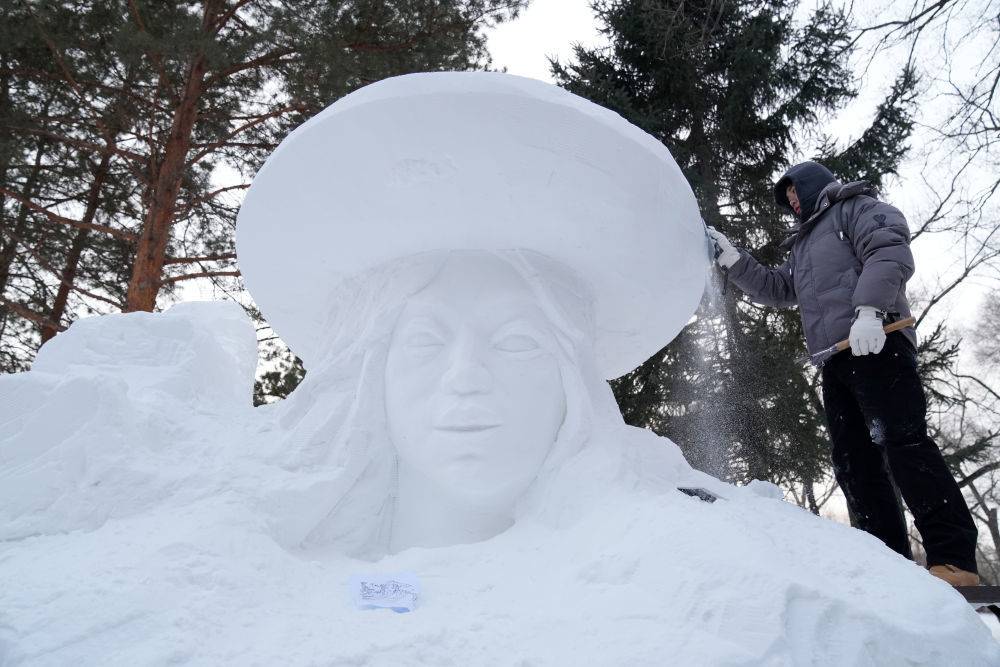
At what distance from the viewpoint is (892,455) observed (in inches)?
106

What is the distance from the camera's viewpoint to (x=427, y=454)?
Result: 2.06 m

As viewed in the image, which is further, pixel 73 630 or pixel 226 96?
pixel 226 96

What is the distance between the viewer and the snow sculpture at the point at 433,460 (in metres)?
1.38

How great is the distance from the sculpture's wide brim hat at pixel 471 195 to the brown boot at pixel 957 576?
1.27 m

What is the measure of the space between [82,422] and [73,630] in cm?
78

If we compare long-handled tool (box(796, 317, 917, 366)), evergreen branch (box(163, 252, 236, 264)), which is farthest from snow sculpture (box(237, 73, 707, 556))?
evergreen branch (box(163, 252, 236, 264))

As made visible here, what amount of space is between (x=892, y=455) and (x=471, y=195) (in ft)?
6.26

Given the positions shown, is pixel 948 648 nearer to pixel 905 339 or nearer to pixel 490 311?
pixel 490 311

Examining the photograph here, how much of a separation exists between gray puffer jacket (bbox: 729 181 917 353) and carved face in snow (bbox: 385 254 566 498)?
1386mm

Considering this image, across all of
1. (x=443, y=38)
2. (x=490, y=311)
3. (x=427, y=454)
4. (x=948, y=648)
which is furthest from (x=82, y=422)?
(x=443, y=38)

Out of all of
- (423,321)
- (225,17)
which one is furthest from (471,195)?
A: (225,17)

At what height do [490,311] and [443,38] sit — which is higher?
[443,38]

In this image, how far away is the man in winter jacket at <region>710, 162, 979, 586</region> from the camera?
2555 millimetres

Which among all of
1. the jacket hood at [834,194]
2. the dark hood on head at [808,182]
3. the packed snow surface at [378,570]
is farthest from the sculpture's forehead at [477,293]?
the dark hood on head at [808,182]
